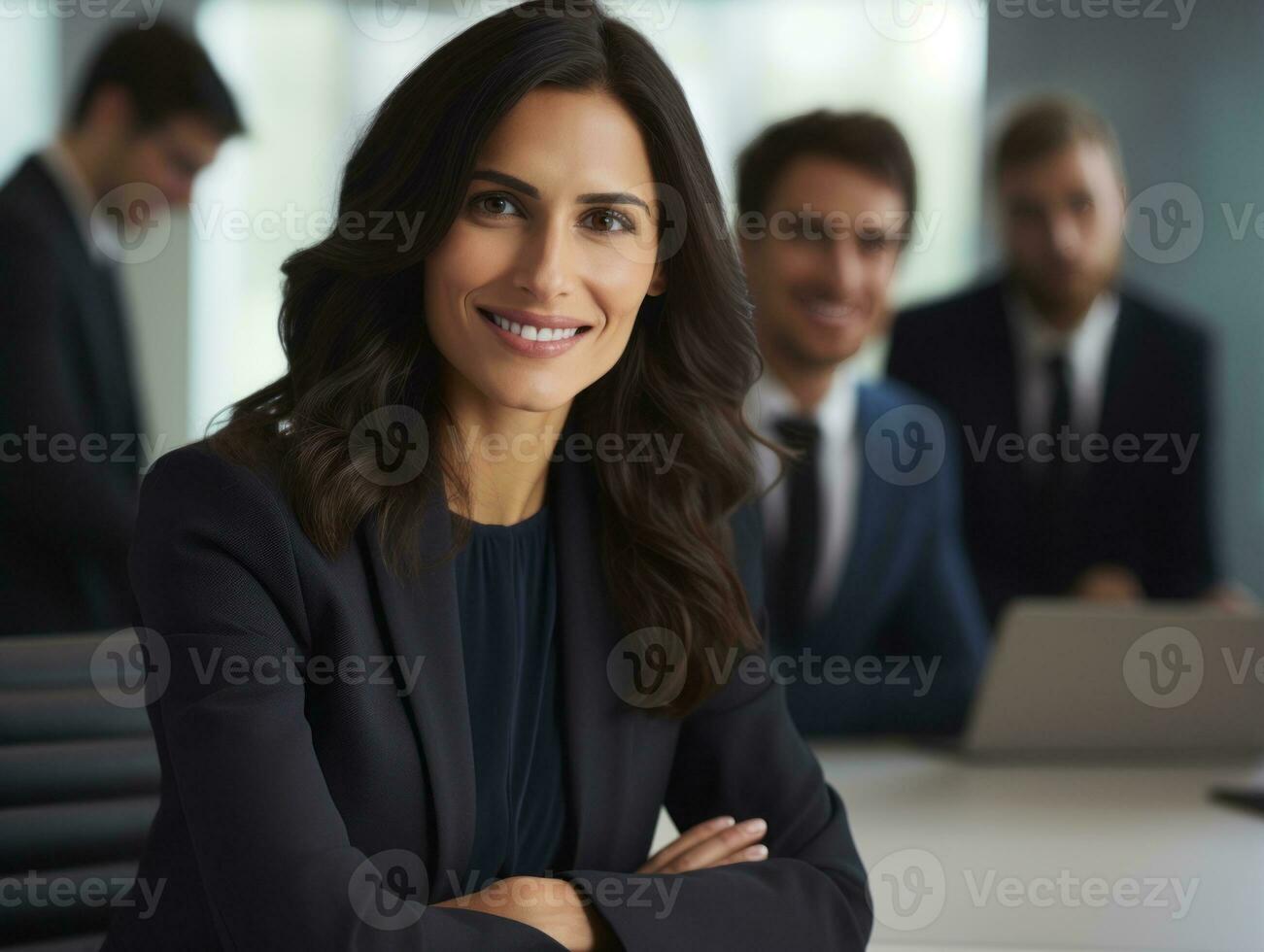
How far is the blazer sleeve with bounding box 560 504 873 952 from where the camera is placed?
1312mm

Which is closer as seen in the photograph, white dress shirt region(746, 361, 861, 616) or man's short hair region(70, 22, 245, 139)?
white dress shirt region(746, 361, 861, 616)

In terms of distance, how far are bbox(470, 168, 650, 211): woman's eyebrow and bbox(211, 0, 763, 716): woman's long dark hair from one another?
0.03 m

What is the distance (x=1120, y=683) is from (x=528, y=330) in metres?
1.21

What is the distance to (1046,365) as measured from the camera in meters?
3.53

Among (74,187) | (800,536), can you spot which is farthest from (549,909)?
(74,187)

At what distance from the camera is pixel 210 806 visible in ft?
3.90

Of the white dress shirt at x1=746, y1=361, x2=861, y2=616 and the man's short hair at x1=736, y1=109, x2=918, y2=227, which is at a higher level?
the man's short hair at x1=736, y1=109, x2=918, y2=227

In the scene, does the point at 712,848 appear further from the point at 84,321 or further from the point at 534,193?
the point at 84,321

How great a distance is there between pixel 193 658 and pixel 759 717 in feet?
2.14
